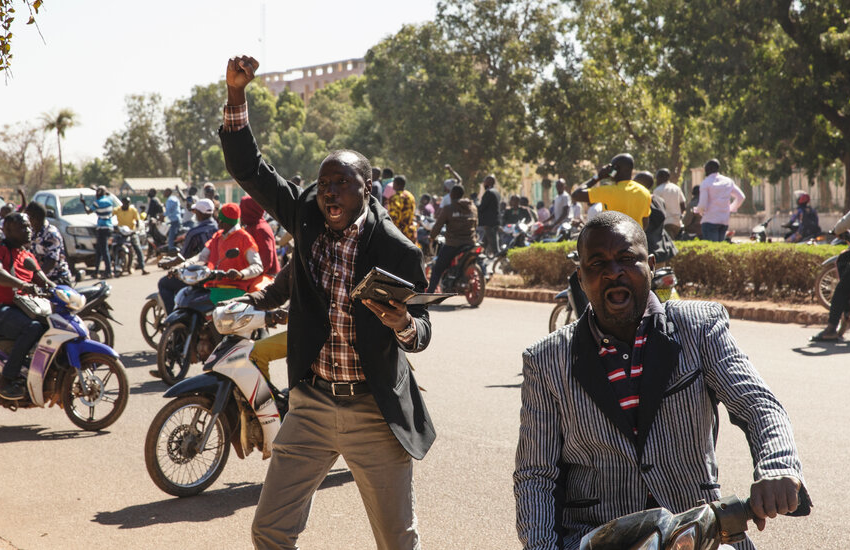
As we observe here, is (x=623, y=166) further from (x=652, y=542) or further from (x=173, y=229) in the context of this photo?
(x=173, y=229)

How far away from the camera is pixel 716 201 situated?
15.5 m

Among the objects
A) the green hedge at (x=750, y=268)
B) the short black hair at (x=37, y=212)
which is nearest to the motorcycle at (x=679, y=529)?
the short black hair at (x=37, y=212)

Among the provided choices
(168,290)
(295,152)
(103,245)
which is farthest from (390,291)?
(295,152)

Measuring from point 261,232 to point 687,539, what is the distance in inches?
305

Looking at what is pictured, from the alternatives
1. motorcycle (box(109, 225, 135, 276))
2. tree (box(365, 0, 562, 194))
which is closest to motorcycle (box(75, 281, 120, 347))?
motorcycle (box(109, 225, 135, 276))

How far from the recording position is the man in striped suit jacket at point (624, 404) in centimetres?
237

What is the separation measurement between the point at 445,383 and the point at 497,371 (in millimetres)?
743

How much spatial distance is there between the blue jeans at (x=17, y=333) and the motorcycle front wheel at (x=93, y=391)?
0.37 metres

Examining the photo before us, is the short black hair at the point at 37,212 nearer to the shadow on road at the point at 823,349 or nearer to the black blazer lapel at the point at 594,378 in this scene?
the shadow on road at the point at 823,349

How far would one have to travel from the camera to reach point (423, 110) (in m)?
37.3

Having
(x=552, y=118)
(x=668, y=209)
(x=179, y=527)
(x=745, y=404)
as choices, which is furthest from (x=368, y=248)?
(x=552, y=118)

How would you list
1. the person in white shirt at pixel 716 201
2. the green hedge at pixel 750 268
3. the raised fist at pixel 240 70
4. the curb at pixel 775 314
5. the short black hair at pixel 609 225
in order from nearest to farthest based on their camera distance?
the short black hair at pixel 609 225
the raised fist at pixel 240 70
the curb at pixel 775 314
the green hedge at pixel 750 268
the person in white shirt at pixel 716 201

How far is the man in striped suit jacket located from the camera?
93.3 inches

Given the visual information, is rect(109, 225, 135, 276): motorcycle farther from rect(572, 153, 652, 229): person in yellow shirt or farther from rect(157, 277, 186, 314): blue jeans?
rect(572, 153, 652, 229): person in yellow shirt
